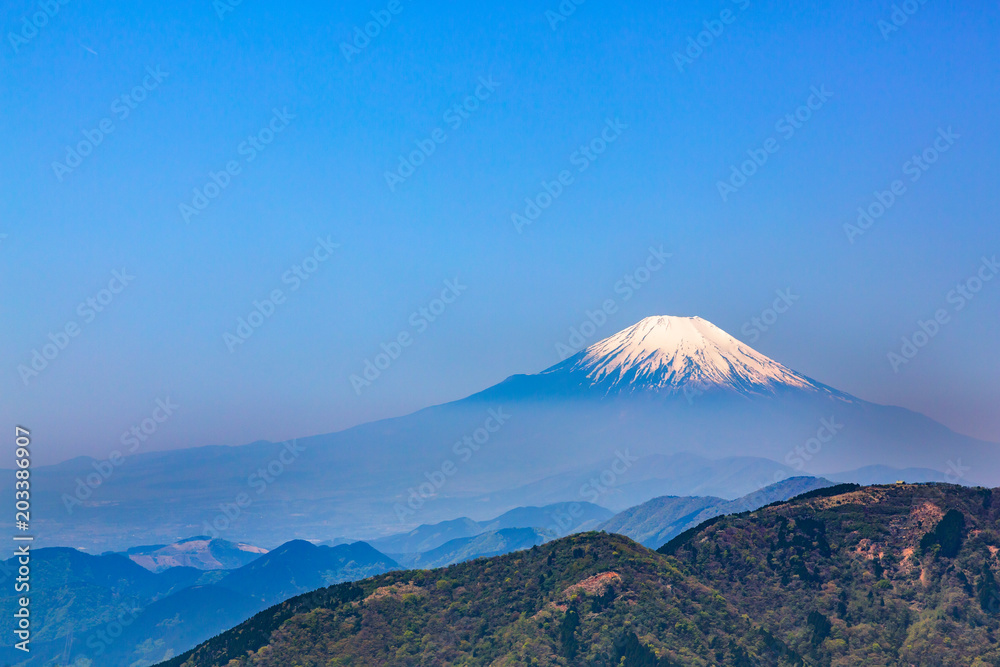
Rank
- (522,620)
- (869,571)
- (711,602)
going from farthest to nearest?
(522,620) → (869,571) → (711,602)

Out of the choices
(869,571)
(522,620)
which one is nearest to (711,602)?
(869,571)

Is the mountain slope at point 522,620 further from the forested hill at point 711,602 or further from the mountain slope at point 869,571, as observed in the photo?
the mountain slope at point 869,571

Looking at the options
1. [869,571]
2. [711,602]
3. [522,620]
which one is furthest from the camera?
[522,620]

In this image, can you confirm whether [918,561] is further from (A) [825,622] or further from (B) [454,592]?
(B) [454,592]

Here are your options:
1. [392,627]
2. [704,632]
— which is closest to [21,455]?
[392,627]

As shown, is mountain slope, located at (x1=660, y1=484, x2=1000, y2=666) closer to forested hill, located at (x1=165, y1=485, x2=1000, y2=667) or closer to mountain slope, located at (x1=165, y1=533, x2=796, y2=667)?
forested hill, located at (x1=165, y1=485, x2=1000, y2=667)

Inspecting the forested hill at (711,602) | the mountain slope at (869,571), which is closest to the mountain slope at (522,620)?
the forested hill at (711,602)

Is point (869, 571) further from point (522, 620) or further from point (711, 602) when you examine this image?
point (522, 620)

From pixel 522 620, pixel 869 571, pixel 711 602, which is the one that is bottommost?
pixel 869 571

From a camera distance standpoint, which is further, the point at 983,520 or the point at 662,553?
the point at 662,553
